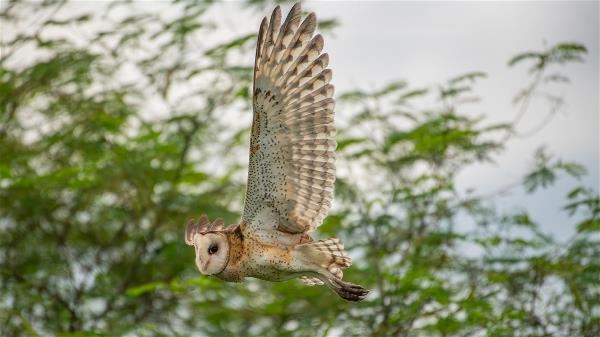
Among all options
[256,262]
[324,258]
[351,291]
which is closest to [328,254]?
[324,258]

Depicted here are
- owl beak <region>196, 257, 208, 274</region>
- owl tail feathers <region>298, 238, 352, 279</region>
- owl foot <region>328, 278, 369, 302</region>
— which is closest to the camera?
owl foot <region>328, 278, 369, 302</region>

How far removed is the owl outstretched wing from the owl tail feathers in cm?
8

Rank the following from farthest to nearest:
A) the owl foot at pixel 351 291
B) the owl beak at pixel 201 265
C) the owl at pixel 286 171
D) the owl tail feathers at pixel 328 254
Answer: the owl tail feathers at pixel 328 254 < the owl at pixel 286 171 < the owl beak at pixel 201 265 < the owl foot at pixel 351 291

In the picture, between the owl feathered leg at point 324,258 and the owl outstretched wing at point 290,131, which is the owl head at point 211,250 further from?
the owl feathered leg at point 324,258

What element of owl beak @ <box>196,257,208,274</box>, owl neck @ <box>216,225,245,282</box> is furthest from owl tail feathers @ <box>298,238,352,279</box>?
owl beak @ <box>196,257,208,274</box>

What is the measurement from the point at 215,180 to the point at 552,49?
396cm

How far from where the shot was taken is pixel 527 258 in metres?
7.56

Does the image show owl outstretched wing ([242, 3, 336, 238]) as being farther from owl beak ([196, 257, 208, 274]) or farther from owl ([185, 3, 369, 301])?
owl beak ([196, 257, 208, 274])

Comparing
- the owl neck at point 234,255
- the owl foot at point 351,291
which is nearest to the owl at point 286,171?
the owl neck at point 234,255

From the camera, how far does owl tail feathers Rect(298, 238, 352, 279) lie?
12.4ft

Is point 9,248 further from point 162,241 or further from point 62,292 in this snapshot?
point 162,241

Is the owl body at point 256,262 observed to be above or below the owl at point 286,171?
below

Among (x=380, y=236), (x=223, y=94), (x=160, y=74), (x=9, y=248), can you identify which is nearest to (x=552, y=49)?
(x=380, y=236)

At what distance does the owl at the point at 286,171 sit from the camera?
3641 mm
